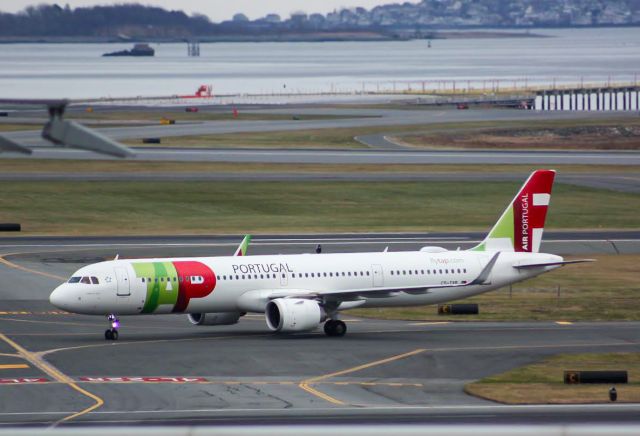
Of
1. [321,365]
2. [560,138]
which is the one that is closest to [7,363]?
[321,365]

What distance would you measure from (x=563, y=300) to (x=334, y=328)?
1630 centimetres

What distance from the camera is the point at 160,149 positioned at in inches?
5994

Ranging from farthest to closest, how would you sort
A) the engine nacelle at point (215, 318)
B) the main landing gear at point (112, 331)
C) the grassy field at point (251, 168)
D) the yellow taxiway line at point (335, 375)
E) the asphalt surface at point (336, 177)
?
the grassy field at point (251, 168)
the asphalt surface at point (336, 177)
the engine nacelle at point (215, 318)
the main landing gear at point (112, 331)
the yellow taxiway line at point (335, 375)

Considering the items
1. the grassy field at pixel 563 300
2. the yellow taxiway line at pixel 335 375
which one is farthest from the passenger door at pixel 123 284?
the grassy field at pixel 563 300

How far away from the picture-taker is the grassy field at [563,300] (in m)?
64.1

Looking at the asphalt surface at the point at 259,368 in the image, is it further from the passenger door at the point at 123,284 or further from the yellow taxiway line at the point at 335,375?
the passenger door at the point at 123,284

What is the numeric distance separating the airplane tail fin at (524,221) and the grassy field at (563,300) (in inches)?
149

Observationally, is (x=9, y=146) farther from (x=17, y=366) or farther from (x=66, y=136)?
(x=17, y=366)

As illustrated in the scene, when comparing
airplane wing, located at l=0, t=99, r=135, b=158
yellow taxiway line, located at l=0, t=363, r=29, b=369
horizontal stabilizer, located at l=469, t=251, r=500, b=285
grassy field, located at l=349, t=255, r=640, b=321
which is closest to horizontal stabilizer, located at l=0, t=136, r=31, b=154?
airplane wing, located at l=0, t=99, r=135, b=158

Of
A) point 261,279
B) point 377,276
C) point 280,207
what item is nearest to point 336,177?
point 280,207

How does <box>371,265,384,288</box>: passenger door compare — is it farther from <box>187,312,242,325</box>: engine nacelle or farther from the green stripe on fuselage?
the green stripe on fuselage

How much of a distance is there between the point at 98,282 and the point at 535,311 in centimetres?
2374

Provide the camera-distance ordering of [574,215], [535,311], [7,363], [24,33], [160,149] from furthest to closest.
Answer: [160,149] → [24,33] → [574,215] → [535,311] → [7,363]

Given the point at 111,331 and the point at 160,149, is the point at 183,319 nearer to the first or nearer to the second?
the point at 111,331
